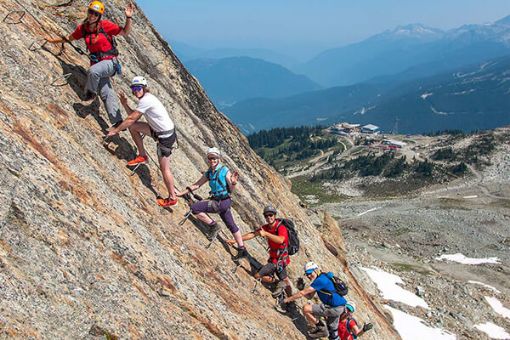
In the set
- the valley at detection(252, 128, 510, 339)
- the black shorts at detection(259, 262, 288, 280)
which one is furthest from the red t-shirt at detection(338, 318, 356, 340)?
the valley at detection(252, 128, 510, 339)

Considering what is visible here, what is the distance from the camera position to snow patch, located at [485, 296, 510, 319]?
44.7m

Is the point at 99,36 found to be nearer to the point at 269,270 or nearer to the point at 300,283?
the point at 269,270

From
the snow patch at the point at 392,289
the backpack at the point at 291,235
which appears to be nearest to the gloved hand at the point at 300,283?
the backpack at the point at 291,235

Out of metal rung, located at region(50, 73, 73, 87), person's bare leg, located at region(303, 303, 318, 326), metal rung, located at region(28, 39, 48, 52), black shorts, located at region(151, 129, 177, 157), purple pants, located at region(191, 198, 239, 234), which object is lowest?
person's bare leg, located at region(303, 303, 318, 326)

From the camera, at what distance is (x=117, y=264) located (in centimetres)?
1034

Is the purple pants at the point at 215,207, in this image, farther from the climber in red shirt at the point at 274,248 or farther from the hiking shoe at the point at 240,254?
the hiking shoe at the point at 240,254

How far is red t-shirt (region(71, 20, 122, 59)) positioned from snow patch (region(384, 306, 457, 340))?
29.3 m

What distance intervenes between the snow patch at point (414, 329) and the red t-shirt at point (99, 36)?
96.2 ft

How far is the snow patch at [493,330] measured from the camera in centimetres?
3849

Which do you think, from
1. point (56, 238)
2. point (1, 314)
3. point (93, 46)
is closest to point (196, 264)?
point (56, 238)

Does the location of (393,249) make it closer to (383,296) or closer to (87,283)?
(383,296)

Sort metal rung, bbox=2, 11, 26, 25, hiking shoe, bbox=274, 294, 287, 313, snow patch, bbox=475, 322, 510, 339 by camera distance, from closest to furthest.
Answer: metal rung, bbox=2, 11, 26, 25 < hiking shoe, bbox=274, 294, 287, 313 < snow patch, bbox=475, 322, 510, 339

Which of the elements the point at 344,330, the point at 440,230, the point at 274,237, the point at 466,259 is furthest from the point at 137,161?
the point at 440,230

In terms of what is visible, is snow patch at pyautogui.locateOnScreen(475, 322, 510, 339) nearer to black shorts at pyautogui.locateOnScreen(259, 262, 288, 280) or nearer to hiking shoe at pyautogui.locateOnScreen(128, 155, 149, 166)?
black shorts at pyautogui.locateOnScreen(259, 262, 288, 280)
